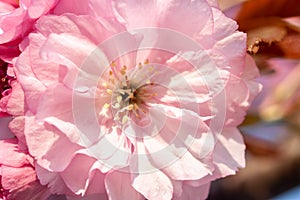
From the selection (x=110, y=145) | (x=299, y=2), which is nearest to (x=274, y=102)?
(x=299, y=2)

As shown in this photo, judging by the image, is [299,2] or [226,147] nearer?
[226,147]

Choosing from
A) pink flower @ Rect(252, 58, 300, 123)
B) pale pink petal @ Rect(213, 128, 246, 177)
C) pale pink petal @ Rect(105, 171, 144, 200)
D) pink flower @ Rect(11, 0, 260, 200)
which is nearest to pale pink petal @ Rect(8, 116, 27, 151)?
pink flower @ Rect(11, 0, 260, 200)

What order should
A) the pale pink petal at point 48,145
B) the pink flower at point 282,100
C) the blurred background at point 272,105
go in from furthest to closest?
the pink flower at point 282,100, the blurred background at point 272,105, the pale pink petal at point 48,145

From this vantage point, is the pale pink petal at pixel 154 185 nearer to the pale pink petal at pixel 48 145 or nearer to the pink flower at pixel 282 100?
the pale pink petal at pixel 48 145

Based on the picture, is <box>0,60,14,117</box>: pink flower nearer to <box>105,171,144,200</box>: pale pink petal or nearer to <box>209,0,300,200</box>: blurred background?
<box>105,171,144,200</box>: pale pink petal

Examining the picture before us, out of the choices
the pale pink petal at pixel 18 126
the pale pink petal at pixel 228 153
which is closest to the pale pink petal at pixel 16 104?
the pale pink petal at pixel 18 126

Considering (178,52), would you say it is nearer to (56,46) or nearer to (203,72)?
(203,72)
